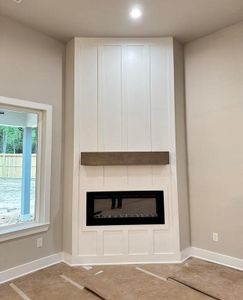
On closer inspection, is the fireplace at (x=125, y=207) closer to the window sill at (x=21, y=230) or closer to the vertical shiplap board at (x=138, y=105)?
the vertical shiplap board at (x=138, y=105)

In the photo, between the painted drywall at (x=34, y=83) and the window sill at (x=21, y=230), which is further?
the painted drywall at (x=34, y=83)

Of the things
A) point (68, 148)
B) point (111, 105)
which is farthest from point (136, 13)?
point (68, 148)

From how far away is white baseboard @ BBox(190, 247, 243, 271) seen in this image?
10.5 ft

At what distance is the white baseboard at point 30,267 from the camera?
292cm

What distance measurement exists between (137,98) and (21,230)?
2.43 meters

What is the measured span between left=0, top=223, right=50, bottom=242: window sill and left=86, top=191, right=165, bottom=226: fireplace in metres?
0.65

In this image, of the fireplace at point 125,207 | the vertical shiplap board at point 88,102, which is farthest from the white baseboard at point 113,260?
the vertical shiplap board at point 88,102


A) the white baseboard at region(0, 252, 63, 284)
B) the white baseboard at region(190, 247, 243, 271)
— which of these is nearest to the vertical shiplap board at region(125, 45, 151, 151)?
the white baseboard at region(190, 247, 243, 271)

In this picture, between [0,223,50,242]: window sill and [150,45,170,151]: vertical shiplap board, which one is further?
[150,45,170,151]: vertical shiplap board

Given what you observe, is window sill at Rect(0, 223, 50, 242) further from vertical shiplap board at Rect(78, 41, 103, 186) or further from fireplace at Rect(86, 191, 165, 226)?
vertical shiplap board at Rect(78, 41, 103, 186)

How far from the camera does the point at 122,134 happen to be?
11.5ft

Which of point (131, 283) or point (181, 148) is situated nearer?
point (131, 283)

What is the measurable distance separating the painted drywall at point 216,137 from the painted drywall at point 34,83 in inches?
80.4

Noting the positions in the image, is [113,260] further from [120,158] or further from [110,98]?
[110,98]
